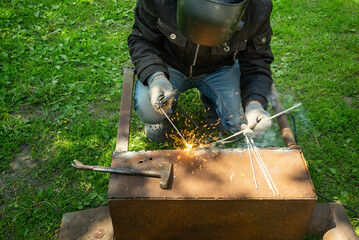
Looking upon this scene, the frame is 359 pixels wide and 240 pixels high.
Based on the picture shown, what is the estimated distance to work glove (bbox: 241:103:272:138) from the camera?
2238 mm

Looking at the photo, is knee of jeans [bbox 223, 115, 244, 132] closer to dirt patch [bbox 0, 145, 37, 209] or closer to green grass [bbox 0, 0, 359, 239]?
green grass [bbox 0, 0, 359, 239]

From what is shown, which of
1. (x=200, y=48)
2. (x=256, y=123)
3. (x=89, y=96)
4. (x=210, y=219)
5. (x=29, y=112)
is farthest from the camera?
(x=89, y=96)

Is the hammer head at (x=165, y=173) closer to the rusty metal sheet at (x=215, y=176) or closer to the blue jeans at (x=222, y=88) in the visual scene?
the rusty metal sheet at (x=215, y=176)

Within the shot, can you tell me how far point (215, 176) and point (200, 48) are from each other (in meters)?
1.13

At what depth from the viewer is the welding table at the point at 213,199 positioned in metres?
1.96

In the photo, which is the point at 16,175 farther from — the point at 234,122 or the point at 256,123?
the point at 256,123

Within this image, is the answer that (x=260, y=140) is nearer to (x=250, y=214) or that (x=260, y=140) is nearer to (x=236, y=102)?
(x=236, y=102)

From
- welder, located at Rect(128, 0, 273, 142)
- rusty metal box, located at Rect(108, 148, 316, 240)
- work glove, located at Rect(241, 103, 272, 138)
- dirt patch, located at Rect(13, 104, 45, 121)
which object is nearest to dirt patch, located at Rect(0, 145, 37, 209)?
dirt patch, located at Rect(13, 104, 45, 121)

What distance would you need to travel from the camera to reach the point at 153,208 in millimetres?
1997

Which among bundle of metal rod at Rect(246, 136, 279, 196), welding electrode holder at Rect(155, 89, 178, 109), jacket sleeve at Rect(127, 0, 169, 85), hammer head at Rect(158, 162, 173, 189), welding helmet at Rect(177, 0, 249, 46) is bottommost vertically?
hammer head at Rect(158, 162, 173, 189)

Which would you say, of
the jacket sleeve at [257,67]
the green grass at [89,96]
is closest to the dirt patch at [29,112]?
the green grass at [89,96]

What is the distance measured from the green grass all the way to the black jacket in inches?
35.9

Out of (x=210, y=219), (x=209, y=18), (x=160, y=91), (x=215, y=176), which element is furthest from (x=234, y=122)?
(x=209, y=18)

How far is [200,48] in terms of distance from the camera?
266 cm
